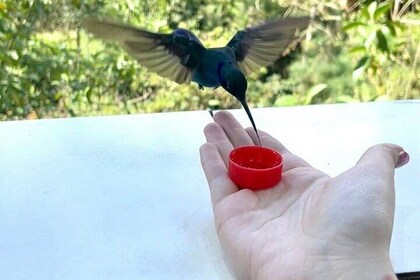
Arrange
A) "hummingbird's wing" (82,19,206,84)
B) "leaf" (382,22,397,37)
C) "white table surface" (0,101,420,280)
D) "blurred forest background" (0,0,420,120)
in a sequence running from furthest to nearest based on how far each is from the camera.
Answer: "leaf" (382,22,397,37)
"blurred forest background" (0,0,420,120)
"hummingbird's wing" (82,19,206,84)
"white table surface" (0,101,420,280)

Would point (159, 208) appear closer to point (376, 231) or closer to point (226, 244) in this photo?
point (226, 244)

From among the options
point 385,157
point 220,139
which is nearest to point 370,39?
point 220,139

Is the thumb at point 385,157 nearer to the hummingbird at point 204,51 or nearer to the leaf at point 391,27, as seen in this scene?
the hummingbird at point 204,51

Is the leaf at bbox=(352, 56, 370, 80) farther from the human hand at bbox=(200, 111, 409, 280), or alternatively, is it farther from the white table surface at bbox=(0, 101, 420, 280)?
the human hand at bbox=(200, 111, 409, 280)

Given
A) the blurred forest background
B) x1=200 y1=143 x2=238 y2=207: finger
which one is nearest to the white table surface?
x1=200 y1=143 x2=238 y2=207: finger

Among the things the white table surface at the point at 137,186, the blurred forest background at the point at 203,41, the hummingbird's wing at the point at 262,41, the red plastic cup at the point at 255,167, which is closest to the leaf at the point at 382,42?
the blurred forest background at the point at 203,41

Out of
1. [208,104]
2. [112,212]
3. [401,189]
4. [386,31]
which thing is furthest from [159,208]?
[208,104]

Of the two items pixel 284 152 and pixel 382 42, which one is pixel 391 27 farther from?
pixel 284 152
